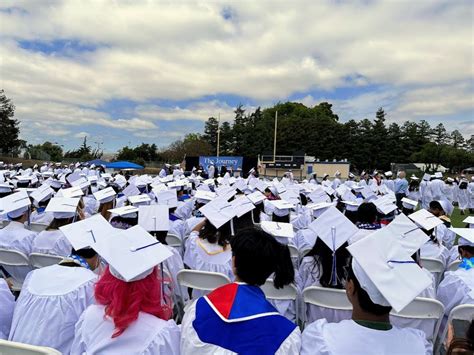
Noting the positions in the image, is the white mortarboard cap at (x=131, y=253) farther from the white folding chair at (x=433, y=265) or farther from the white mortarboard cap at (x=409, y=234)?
the white folding chair at (x=433, y=265)

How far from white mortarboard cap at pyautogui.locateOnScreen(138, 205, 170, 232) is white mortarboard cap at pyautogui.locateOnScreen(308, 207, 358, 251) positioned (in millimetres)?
1480

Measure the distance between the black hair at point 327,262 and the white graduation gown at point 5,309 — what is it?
234 cm

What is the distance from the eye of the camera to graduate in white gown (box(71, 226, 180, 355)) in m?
1.79

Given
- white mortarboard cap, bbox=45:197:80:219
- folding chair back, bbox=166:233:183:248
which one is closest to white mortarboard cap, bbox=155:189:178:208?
folding chair back, bbox=166:233:183:248

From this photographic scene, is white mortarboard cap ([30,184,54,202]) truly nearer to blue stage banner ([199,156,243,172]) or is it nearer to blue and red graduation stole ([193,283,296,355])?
blue and red graduation stole ([193,283,296,355])

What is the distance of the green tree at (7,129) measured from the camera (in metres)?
43.4

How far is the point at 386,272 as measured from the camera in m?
1.74

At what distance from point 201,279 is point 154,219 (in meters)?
1.00

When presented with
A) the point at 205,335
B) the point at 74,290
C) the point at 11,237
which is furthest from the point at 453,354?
the point at 11,237

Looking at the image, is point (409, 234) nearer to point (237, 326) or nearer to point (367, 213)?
point (237, 326)

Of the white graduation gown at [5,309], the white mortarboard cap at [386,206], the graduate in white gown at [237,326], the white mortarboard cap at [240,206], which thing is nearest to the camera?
the graduate in white gown at [237,326]

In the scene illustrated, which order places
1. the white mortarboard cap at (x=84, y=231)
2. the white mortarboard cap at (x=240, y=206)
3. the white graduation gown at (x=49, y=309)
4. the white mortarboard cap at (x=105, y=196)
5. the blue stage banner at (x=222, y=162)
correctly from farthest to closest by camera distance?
the blue stage banner at (x=222, y=162)
the white mortarboard cap at (x=105, y=196)
the white mortarboard cap at (x=240, y=206)
the white mortarboard cap at (x=84, y=231)
the white graduation gown at (x=49, y=309)

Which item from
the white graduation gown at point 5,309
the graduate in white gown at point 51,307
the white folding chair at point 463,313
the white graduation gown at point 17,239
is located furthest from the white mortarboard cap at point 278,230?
the white graduation gown at point 17,239

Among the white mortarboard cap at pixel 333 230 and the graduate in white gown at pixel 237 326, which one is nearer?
the graduate in white gown at pixel 237 326
